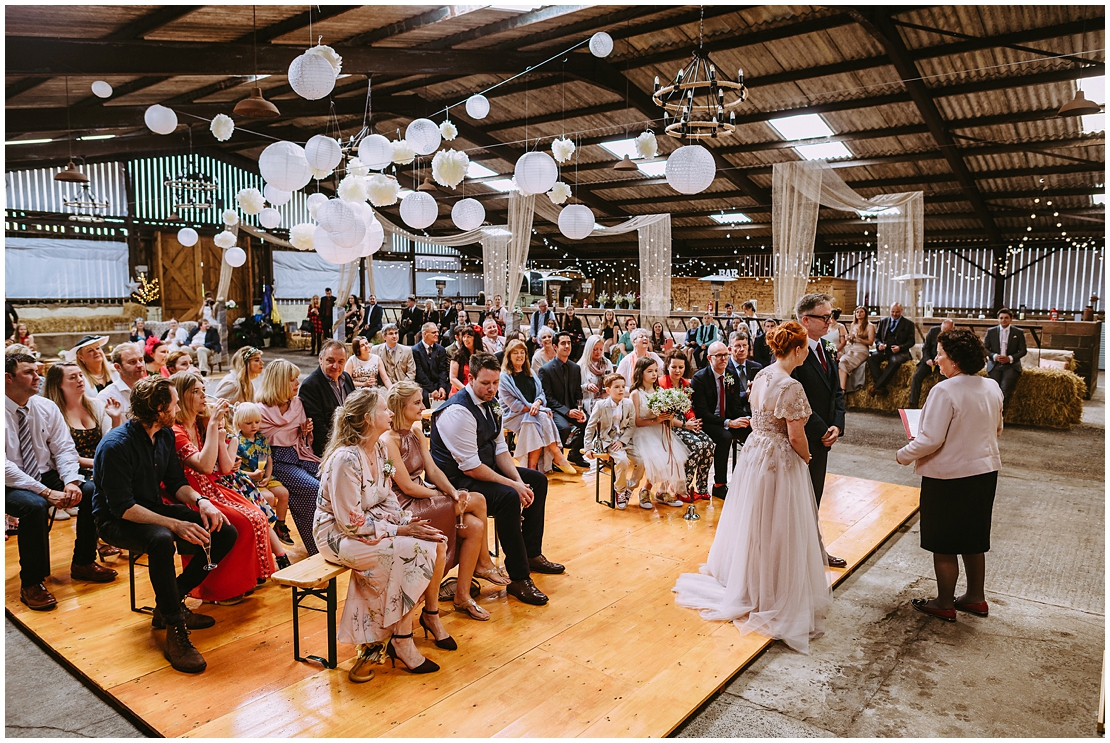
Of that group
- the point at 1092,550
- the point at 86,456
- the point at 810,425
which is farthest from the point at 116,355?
the point at 1092,550

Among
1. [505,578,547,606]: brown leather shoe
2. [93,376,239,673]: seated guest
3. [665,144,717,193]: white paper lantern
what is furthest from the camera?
[665,144,717,193]: white paper lantern

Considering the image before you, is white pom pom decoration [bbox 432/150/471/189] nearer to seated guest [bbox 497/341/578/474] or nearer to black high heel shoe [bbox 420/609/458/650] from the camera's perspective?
seated guest [bbox 497/341/578/474]

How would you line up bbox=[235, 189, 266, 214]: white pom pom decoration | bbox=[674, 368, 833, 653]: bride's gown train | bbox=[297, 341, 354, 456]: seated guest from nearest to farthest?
bbox=[674, 368, 833, 653]: bride's gown train
bbox=[297, 341, 354, 456]: seated guest
bbox=[235, 189, 266, 214]: white pom pom decoration

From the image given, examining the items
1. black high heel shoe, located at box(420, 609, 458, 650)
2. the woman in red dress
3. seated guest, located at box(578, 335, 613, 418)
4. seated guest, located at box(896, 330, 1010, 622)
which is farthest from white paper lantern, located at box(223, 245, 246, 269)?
seated guest, located at box(896, 330, 1010, 622)

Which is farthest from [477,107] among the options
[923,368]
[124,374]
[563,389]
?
[923,368]

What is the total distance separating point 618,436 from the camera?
17.7ft

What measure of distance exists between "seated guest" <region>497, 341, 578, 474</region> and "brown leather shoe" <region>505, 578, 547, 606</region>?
185cm

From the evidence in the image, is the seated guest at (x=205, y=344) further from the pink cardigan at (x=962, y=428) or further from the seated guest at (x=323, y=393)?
the pink cardigan at (x=962, y=428)

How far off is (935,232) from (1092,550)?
14.4m

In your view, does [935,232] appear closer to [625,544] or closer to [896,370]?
[896,370]

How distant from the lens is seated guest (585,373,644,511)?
5348 millimetres

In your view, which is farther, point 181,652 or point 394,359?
point 394,359

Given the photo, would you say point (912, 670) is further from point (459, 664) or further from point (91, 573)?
point (91, 573)

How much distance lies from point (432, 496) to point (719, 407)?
9.73 feet
